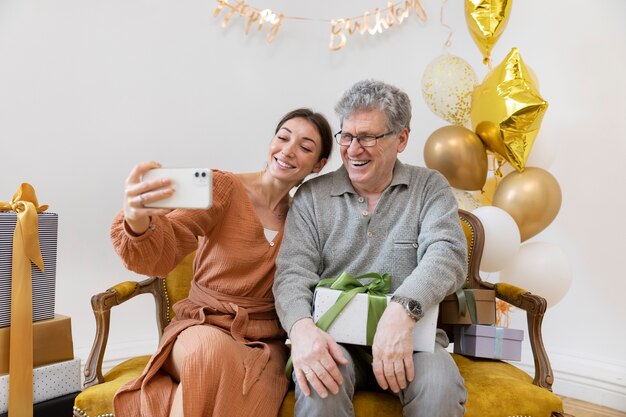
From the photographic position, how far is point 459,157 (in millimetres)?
2350

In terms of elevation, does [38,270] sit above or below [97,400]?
above

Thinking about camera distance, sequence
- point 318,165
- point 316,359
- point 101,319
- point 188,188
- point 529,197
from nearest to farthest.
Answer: point 188,188 → point 316,359 → point 101,319 → point 318,165 → point 529,197

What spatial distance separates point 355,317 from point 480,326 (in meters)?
0.48

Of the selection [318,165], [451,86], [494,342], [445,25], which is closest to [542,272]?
[494,342]

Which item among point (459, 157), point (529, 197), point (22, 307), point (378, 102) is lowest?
point (22, 307)

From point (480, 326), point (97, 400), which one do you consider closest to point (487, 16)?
point (480, 326)

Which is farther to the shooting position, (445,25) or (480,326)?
(445,25)

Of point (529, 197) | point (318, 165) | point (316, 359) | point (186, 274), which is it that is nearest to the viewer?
point (316, 359)

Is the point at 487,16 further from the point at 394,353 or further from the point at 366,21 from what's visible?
the point at 394,353

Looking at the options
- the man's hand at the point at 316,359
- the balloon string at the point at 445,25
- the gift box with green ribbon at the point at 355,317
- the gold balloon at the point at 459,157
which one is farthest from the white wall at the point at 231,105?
the man's hand at the point at 316,359

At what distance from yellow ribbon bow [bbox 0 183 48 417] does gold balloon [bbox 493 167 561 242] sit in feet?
5.68

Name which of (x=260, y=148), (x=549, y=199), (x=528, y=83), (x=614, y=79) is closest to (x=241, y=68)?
(x=260, y=148)

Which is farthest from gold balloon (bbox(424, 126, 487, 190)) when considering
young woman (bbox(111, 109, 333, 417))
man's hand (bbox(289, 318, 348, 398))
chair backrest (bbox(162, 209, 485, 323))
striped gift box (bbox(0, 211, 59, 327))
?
striped gift box (bbox(0, 211, 59, 327))

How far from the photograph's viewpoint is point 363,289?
158 cm
